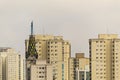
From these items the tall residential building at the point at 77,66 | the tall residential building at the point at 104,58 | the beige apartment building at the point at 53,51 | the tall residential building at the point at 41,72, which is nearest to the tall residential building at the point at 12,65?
the tall residential building at the point at 77,66

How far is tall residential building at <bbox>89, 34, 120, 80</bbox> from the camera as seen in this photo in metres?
39.6

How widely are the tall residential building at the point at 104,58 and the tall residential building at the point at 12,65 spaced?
3352cm

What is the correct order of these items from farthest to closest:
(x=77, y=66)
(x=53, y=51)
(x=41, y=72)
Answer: (x=77, y=66), (x=53, y=51), (x=41, y=72)

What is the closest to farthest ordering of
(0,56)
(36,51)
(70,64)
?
(36,51) < (70,64) < (0,56)

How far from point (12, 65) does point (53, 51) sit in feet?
94.7

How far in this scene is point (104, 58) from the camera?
3981 centimetres

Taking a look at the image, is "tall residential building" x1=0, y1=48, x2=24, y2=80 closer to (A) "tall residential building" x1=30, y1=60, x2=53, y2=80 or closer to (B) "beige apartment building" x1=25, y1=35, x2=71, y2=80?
(B) "beige apartment building" x1=25, y1=35, x2=71, y2=80

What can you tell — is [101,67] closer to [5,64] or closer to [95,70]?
[95,70]

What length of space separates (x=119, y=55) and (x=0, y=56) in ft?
113

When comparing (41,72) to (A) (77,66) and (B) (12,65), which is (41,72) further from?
(B) (12,65)

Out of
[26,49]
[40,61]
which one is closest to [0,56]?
[26,49]

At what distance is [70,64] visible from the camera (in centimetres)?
5125

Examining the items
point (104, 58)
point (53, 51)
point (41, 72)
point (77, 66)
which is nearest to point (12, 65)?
point (77, 66)

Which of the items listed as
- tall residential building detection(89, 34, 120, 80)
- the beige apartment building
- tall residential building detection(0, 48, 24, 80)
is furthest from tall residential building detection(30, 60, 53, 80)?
tall residential building detection(0, 48, 24, 80)
